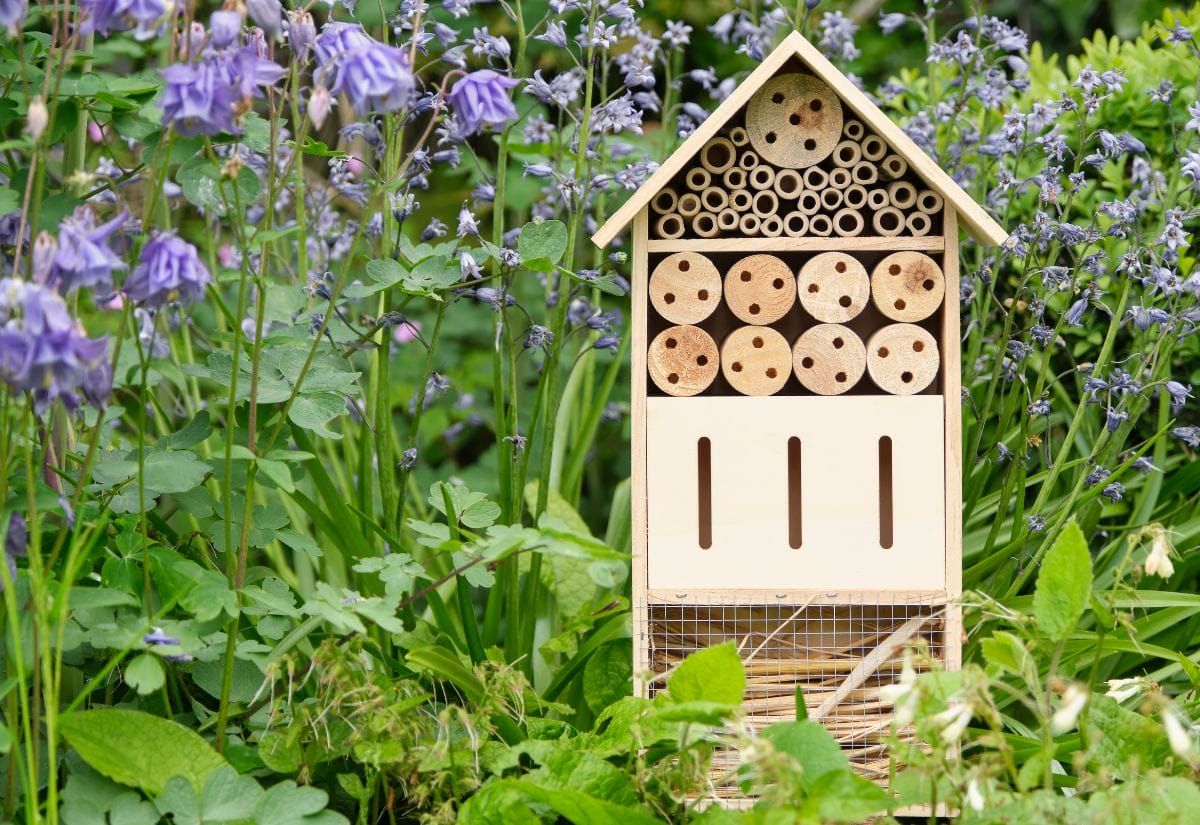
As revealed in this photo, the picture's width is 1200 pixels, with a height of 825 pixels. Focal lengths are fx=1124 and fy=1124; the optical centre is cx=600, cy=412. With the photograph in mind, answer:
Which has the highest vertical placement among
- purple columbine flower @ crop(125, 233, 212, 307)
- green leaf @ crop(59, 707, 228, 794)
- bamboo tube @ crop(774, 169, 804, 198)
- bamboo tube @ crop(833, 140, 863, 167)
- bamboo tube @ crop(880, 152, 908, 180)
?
bamboo tube @ crop(833, 140, 863, 167)

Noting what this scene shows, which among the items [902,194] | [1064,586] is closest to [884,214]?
[902,194]

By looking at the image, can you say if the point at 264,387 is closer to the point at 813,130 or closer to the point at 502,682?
the point at 502,682

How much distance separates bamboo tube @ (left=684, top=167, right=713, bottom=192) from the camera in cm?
171

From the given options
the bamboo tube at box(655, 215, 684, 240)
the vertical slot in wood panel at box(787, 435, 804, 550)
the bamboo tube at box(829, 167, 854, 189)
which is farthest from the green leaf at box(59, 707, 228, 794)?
the bamboo tube at box(829, 167, 854, 189)

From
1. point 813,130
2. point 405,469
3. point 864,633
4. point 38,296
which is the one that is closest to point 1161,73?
point 813,130

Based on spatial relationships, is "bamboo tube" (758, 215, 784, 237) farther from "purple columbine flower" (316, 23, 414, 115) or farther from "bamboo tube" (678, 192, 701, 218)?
"purple columbine flower" (316, 23, 414, 115)

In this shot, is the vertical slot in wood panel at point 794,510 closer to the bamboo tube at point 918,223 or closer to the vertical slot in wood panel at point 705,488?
the vertical slot in wood panel at point 705,488

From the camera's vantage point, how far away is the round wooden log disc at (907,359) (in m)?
1.70

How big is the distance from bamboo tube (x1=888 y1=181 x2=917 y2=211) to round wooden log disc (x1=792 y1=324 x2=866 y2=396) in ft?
0.67

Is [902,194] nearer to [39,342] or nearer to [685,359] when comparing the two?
[685,359]

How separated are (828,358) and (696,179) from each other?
34 centimetres

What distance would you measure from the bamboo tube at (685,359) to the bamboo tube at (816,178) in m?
0.28

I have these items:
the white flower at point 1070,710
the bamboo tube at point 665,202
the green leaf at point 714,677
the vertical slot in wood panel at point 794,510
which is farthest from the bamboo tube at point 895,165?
the white flower at point 1070,710

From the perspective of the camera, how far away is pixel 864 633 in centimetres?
175
